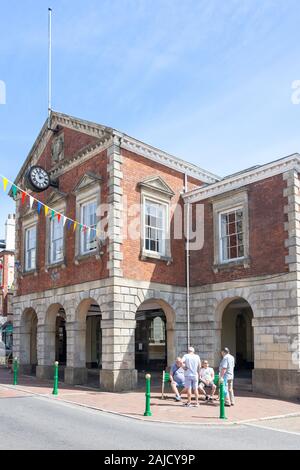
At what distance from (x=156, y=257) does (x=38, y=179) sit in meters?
6.18

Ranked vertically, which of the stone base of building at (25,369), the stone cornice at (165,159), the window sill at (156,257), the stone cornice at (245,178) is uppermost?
the stone cornice at (165,159)

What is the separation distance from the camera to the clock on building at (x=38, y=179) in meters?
21.4

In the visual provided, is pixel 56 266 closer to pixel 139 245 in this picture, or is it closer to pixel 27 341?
pixel 139 245

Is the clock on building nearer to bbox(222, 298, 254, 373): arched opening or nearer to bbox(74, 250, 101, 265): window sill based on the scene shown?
bbox(74, 250, 101, 265): window sill

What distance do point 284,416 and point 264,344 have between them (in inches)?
163

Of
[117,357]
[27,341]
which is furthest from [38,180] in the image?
[117,357]

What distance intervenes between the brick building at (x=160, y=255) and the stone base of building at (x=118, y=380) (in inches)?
1.3

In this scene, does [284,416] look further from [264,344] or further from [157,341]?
[157,341]

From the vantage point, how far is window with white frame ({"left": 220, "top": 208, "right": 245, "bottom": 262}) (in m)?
19.2

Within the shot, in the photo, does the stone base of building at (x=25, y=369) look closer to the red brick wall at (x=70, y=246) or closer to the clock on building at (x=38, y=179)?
the red brick wall at (x=70, y=246)

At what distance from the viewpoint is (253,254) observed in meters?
18.3

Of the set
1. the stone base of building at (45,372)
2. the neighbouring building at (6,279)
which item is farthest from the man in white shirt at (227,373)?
the neighbouring building at (6,279)

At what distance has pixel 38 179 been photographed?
2186 centimetres

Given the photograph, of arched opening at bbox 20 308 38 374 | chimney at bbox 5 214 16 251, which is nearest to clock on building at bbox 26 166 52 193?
arched opening at bbox 20 308 38 374
